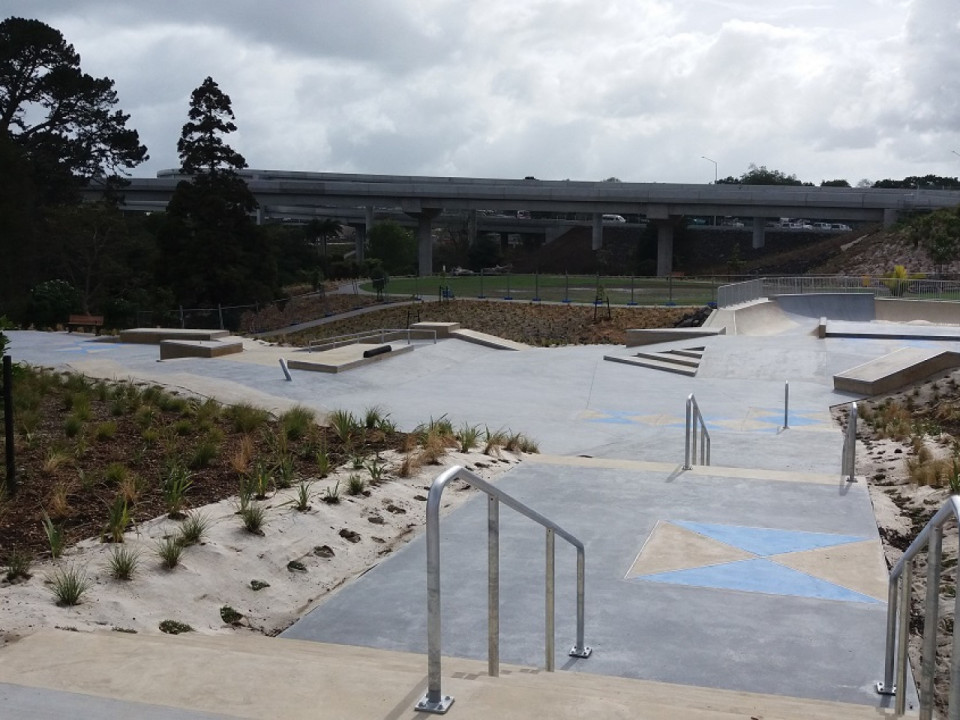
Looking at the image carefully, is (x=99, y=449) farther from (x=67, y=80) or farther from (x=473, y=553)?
(x=67, y=80)

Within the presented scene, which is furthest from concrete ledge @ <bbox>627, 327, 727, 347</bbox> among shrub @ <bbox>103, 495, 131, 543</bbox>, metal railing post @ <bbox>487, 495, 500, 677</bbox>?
metal railing post @ <bbox>487, 495, 500, 677</bbox>

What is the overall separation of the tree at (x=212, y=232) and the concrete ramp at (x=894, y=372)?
37.4 metres

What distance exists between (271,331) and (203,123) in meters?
12.7

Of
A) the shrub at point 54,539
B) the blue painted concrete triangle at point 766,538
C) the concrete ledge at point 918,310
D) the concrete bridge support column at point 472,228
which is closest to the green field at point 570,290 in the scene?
the concrete ledge at point 918,310

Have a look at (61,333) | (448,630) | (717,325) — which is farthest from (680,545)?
(61,333)

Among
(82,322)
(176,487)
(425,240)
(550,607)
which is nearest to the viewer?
(550,607)

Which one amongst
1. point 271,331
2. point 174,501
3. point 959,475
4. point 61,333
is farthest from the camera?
point 271,331

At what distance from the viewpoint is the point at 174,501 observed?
315 inches

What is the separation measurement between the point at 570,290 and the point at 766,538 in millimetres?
48887

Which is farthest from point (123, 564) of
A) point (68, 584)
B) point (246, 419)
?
point (246, 419)

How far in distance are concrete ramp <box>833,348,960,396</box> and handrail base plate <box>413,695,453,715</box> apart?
834 inches

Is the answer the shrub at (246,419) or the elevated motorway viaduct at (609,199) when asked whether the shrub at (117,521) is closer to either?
the shrub at (246,419)

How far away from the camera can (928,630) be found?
14.2ft

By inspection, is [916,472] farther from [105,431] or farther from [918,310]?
[918,310]
